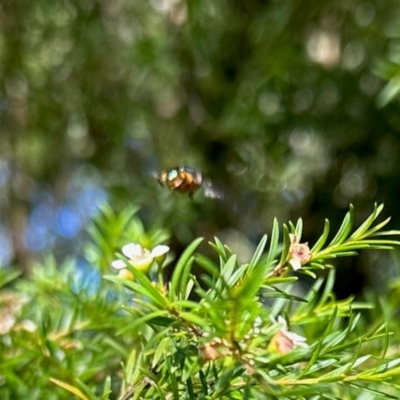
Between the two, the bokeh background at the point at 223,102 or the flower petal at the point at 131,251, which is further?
the bokeh background at the point at 223,102

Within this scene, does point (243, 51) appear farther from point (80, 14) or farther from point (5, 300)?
point (5, 300)

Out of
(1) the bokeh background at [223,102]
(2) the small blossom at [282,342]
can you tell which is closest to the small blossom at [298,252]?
(2) the small blossom at [282,342]

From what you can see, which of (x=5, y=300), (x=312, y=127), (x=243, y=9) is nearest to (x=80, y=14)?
(x=243, y=9)

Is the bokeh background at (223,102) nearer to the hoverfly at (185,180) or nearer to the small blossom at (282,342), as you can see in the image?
the hoverfly at (185,180)

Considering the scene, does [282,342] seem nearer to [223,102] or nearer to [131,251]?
[131,251]

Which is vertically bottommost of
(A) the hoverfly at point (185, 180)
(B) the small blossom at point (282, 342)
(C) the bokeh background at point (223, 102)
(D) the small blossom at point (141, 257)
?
(B) the small blossom at point (282, 342)

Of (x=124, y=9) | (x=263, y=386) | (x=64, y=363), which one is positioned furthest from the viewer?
(x=124, y=9)

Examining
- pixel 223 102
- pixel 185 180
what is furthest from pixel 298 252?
pixel 223 102

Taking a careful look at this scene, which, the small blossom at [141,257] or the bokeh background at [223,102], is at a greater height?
the bokeh background at [223,102]

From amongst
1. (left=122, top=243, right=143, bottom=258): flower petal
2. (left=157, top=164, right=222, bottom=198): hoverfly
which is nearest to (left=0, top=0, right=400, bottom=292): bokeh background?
(left=157, top=164, right=222, bottom=198): hoverfly
